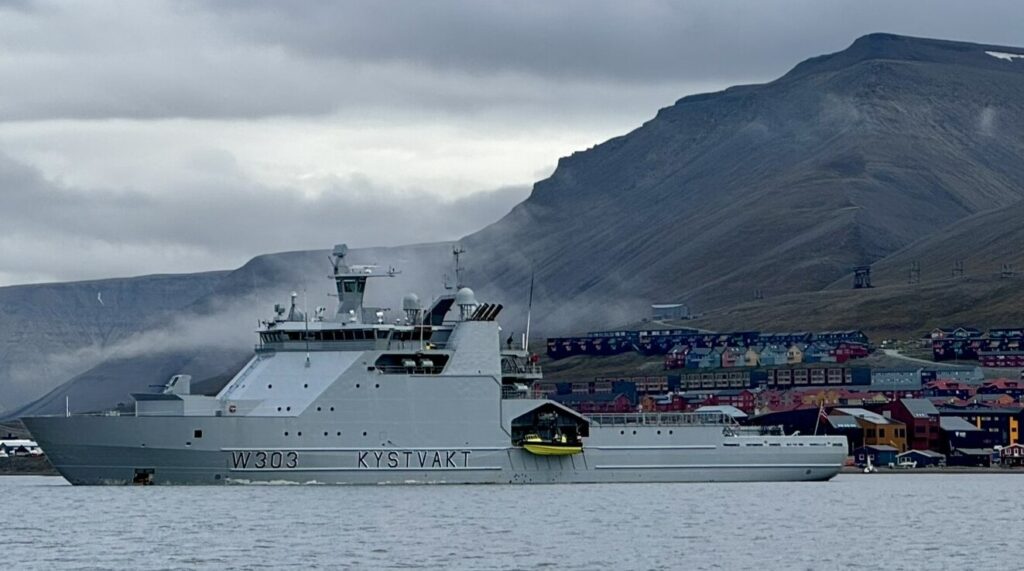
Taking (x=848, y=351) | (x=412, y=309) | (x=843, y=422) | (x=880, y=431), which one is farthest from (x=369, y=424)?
(x=848, y=351)

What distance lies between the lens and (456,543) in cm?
4550

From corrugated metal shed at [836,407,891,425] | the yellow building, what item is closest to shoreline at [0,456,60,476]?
the yellow building

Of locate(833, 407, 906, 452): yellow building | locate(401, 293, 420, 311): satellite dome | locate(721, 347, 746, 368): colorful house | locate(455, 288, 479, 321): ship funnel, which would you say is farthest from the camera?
locate(721, 347, 746, 368): colorful house

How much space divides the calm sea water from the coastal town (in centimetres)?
3372

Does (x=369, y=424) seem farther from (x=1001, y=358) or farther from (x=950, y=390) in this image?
(x=1001, y=358)

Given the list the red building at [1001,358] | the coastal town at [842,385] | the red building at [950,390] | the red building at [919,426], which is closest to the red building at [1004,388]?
the coastal town at [842,385]

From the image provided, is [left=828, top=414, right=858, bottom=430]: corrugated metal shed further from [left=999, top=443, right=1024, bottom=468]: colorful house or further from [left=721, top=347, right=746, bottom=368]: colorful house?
[left=721, top=347, right=746, bottom=368]: colorful house

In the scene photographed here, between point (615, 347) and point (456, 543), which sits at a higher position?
point (615, 347)

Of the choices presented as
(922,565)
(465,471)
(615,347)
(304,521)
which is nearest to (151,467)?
(465,471)

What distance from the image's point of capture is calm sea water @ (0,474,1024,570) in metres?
42.4

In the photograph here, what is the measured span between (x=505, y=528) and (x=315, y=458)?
17.3 meters

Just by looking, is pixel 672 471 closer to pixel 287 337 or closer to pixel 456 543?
pixel 287 337

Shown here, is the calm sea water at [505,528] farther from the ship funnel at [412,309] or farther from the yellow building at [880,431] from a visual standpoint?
the yellow building at [880,431]

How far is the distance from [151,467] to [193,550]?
72.1 feet
